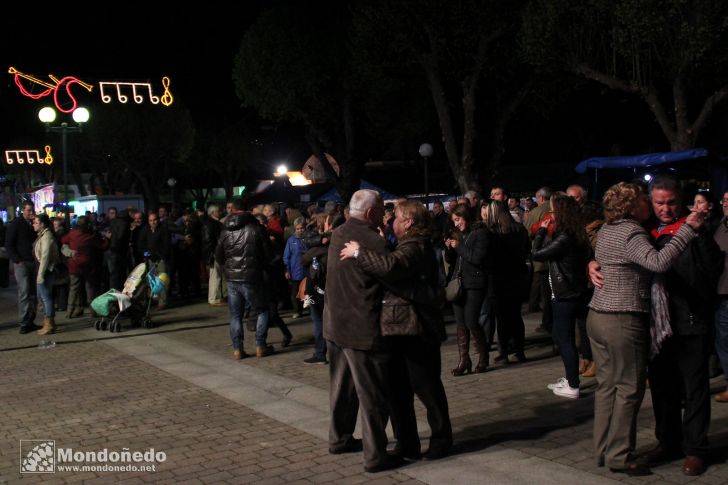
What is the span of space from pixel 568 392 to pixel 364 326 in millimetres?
2746

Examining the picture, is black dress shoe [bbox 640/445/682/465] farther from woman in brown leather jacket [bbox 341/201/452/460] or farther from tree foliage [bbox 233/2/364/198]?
tree foliage [bbox 233/2/364/198]

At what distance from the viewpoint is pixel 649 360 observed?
4953 mm

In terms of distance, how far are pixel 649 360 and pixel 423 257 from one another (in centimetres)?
155

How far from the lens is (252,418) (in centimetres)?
684

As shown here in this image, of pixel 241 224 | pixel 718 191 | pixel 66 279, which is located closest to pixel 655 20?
pixel 718 191

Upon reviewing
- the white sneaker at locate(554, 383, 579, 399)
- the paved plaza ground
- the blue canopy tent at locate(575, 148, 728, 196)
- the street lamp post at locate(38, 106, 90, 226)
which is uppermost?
the street lamp post at locate(38, 106, 90, 226)

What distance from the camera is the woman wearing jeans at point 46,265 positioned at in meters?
Answer: 12.0

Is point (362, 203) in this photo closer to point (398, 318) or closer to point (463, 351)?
point (398, 318)

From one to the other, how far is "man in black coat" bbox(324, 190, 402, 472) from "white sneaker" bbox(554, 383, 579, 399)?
233 centimetres

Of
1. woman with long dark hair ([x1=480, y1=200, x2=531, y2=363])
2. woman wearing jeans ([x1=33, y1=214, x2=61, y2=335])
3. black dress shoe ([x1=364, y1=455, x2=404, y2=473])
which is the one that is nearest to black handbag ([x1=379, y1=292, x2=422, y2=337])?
black dress shoe ([x1=364, y1=455, x2=404, y2=473])

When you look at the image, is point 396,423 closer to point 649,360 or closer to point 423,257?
point 423,257

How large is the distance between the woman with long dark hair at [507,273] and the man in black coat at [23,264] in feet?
24.4

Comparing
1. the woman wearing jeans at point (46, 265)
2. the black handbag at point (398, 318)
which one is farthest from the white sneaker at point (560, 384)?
the woman wearing jeans at point (46, 265)

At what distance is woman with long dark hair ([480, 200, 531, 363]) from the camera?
8.41 m
